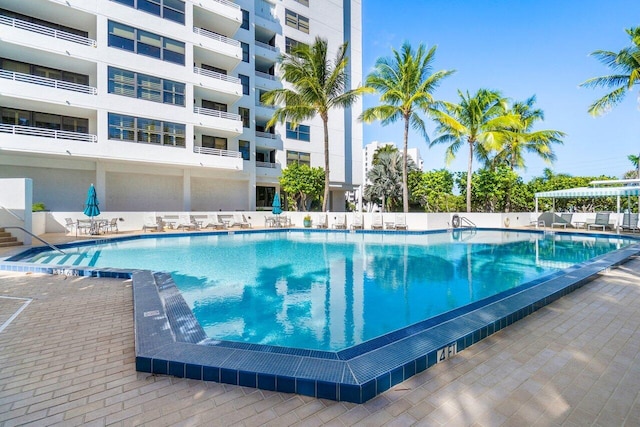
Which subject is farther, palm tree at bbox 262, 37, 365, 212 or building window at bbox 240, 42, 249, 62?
building window at bbox 240, 42, 249, 62

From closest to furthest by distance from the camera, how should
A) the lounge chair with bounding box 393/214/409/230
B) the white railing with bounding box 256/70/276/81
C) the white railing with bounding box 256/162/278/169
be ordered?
the lounge chair with bounding box 393/214/409/230
the white railing with bounding box 256/162/278/169
the white railing with bounding box 256/70/276/81

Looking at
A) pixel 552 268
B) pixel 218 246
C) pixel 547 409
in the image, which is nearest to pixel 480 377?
pixel 547 409

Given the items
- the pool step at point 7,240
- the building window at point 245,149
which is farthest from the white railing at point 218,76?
the pool step at point 7,240

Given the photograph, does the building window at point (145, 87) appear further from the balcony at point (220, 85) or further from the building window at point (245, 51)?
the building window at point (245, 51)

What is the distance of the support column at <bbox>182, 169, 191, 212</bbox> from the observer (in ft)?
61.2

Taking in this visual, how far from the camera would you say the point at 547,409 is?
7.41ft

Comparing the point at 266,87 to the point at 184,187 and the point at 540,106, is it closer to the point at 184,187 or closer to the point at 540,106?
the point at 184,187

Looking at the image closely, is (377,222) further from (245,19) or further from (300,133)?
(245,19)

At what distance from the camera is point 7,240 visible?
34.3ft

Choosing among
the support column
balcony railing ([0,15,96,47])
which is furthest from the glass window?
the support column

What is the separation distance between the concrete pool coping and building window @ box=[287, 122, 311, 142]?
2176cm

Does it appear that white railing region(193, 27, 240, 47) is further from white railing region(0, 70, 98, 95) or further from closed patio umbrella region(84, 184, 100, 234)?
closed patio umbrella region(84, 184, 100, 234)

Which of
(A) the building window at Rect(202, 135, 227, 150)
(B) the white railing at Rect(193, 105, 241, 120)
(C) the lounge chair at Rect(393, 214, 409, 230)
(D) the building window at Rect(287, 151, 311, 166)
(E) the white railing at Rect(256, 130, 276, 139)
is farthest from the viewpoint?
(D) the building window at Rect(287, 151, 311, 166)

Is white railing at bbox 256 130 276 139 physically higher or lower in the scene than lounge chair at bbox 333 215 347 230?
higher
